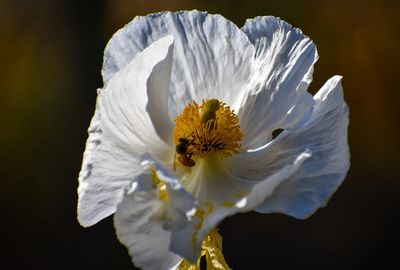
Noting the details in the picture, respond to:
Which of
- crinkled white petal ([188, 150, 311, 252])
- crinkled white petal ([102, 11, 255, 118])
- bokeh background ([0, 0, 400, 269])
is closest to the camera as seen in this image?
crinkled white petal ([188, 150, 311, 252])

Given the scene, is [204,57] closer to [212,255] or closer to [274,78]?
[274,78]

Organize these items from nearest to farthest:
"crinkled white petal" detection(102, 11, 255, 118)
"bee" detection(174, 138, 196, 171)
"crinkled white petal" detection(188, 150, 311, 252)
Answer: "crinkled white petal" detection(188, 150, 311, 252) < "bee" detection(174, 138, 196, 171) < "crinkled white petal" detection(102, 11, 255, 118)

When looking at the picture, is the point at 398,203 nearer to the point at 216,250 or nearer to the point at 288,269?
the point at 288,269

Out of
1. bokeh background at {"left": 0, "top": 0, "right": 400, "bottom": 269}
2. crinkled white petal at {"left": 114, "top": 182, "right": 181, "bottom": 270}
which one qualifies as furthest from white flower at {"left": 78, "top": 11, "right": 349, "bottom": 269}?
bokeh background at {"left": 0, "top": 0, "right": 400, "bottom": 269}

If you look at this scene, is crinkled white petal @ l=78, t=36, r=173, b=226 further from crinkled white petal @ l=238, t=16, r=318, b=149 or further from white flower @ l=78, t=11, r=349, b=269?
crinkled white petal @ l=238, t=16, r=318, b=149

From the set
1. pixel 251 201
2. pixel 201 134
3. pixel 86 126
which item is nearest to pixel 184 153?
pixel 201 134

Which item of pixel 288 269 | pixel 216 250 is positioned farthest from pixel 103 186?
pixel 288 269

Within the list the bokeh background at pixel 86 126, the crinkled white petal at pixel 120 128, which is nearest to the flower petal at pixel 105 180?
the crinkled white petal at pixel 120 128
